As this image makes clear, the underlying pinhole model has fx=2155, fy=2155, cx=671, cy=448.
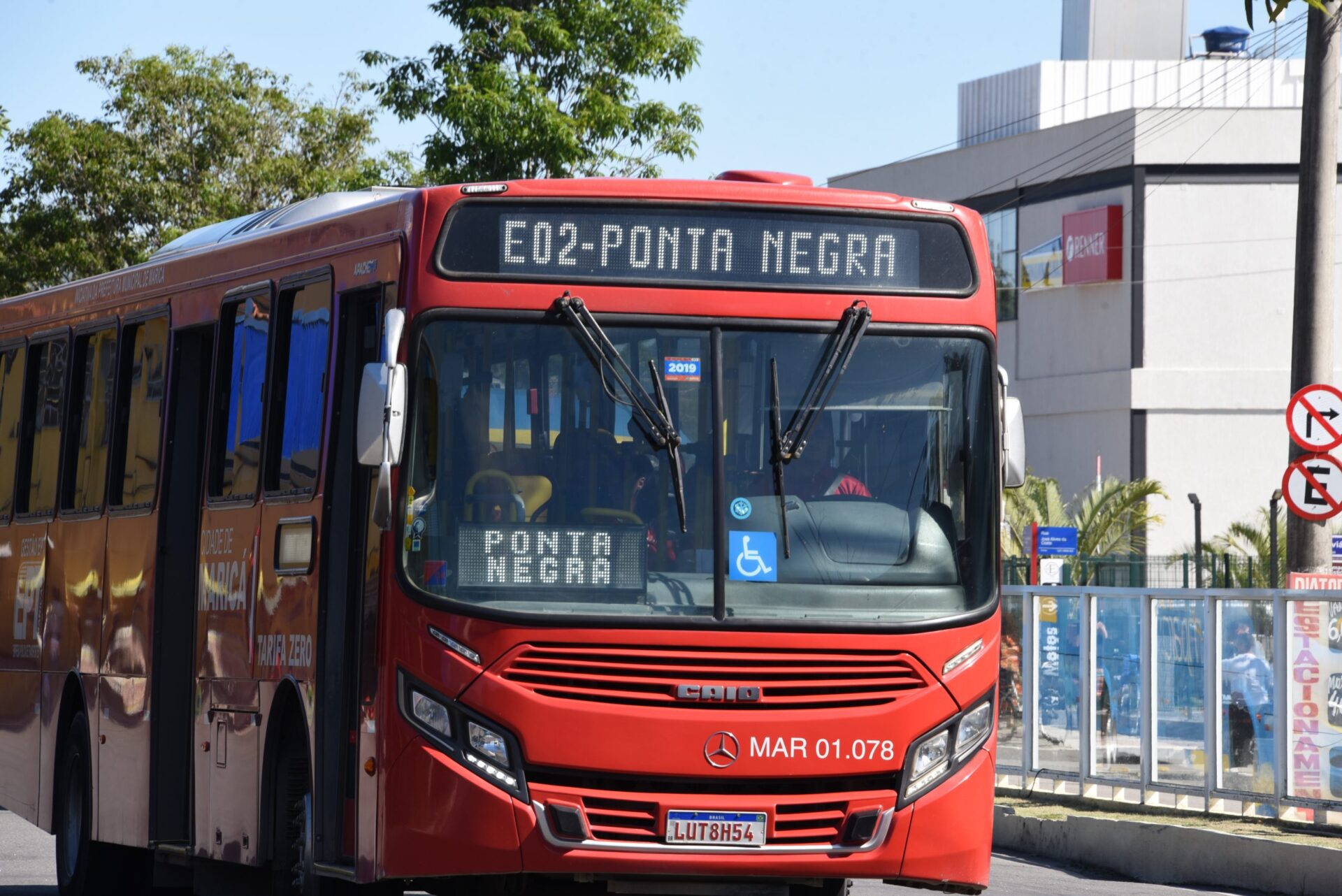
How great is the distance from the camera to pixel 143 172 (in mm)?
36875

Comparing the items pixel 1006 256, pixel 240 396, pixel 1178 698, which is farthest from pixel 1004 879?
pixel 1006 256

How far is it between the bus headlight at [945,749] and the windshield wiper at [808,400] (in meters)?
0.87

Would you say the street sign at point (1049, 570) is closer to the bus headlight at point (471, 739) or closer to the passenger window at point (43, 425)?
the passenger window at point (43, 425)

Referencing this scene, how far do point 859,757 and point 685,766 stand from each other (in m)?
0.65

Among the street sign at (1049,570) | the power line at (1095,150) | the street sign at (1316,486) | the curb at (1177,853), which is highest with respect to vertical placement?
the power line at (1095,150)

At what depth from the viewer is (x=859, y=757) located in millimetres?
7871

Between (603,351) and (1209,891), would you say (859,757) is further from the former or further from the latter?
(1209,891)

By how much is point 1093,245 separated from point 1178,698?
109ft

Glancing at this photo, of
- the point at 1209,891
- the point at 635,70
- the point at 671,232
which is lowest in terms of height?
the point at 1209,891

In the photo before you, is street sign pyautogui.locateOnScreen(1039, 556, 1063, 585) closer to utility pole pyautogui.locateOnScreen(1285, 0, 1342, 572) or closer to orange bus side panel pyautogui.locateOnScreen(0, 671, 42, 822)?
utility pole pyautogui.locateOnScreen(1285, 0, 1342, 572)

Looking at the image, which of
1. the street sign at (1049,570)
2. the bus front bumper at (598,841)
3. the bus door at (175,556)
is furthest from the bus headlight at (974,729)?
the street sign at (1049,570)

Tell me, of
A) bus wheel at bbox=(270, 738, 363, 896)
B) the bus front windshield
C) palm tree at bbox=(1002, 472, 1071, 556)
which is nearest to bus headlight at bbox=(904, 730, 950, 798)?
the bus front windshield

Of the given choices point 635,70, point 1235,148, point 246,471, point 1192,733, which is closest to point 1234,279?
point 1235,148

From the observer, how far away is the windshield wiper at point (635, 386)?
7.98 metres
